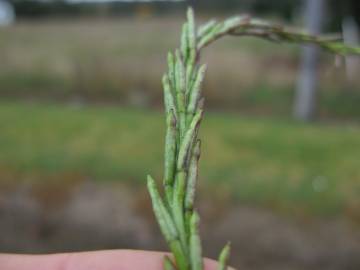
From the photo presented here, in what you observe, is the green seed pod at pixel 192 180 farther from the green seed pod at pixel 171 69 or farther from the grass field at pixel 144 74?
the grass field at pixel 144 74

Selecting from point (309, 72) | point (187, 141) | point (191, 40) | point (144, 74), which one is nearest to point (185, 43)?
point (191, 40)

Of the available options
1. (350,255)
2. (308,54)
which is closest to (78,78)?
(308,54)

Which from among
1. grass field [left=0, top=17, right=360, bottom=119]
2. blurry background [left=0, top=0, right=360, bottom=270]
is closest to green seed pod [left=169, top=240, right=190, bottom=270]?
blurry background [left=0, top=0, right=360, bottom=270]

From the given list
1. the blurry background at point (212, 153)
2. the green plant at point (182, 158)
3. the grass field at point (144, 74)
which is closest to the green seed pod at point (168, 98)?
the green plant at point (182, 158)

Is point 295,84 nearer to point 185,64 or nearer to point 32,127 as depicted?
point 32,127

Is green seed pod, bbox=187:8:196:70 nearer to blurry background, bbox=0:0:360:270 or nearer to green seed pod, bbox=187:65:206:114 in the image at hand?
green seed pod, bbox=187:65:206:114

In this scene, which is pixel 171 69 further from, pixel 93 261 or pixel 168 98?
pixel 93 261
